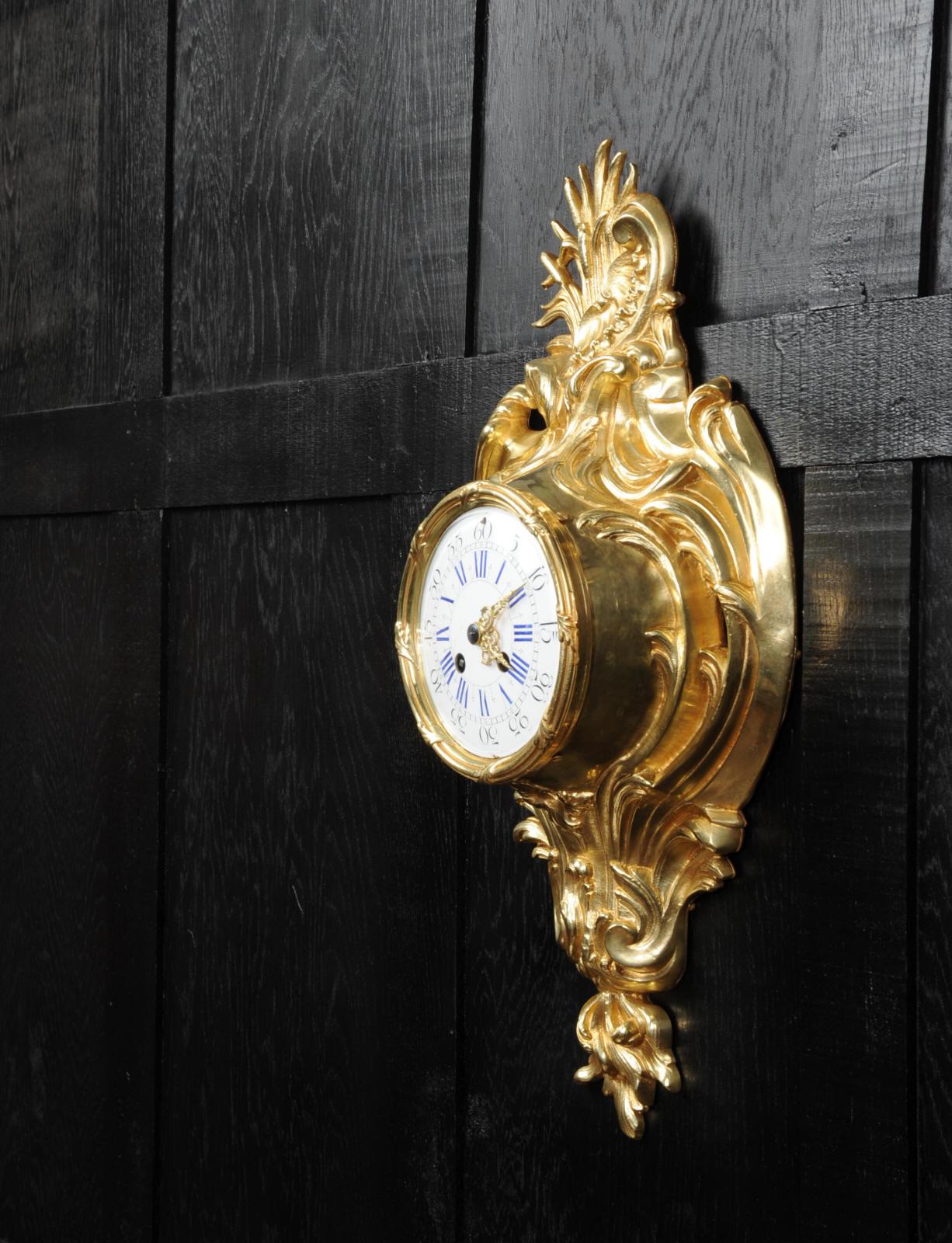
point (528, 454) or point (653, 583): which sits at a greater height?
point (528, 454)

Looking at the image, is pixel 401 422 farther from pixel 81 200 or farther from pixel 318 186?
pixel 81 200

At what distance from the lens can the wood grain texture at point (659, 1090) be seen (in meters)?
1.07

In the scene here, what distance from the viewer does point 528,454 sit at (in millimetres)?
1188

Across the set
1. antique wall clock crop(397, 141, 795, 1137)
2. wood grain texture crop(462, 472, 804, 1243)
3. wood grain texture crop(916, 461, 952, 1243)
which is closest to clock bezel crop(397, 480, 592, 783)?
antique wall clock crop(397, 141, 795, 1137)

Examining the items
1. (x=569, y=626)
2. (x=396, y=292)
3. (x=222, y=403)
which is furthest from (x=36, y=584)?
(x=569, y=626)

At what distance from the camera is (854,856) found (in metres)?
1.02

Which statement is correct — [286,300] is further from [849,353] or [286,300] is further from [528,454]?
[849,353]

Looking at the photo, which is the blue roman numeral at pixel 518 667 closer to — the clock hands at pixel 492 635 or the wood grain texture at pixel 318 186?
the clock hands at pixel 492 635

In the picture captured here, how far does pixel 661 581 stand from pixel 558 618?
0.28 feet

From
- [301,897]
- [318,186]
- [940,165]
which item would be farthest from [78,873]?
[940,165]

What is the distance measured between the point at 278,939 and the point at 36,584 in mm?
535

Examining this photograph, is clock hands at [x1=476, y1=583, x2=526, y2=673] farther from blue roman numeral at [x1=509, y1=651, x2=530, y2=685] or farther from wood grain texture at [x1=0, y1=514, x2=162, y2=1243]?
wood grain texture at [x1=0, y1=514, x2=162, y2=1243]

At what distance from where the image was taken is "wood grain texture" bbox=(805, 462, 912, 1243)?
3.28 feet

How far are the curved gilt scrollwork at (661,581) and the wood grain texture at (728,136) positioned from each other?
0.04 metres
